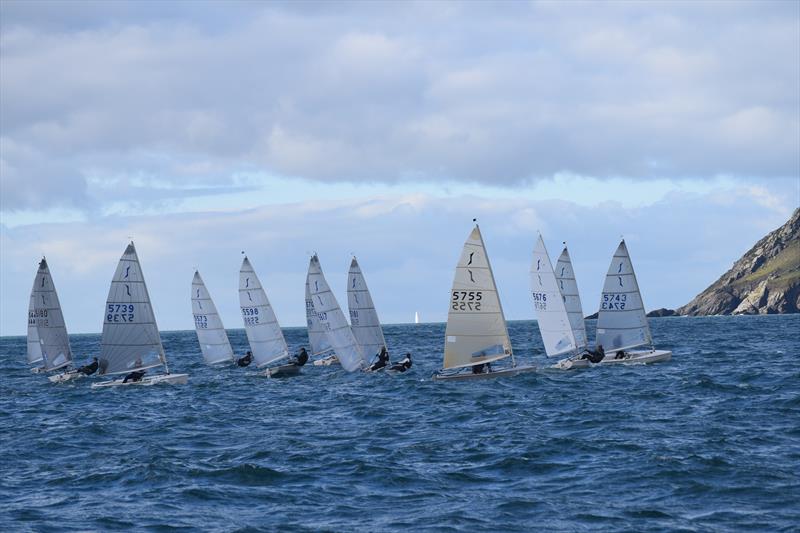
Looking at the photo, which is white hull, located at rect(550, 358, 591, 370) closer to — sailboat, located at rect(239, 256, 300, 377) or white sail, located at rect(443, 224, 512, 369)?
white sail, located at rect(443, 224, 512, 369)

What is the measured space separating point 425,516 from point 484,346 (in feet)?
96.9

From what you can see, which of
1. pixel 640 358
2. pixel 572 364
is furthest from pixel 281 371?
pixel 640 358

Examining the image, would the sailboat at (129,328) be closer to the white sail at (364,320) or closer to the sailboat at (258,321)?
the sailboat at (258,321)

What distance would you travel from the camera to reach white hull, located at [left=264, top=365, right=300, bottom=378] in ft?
208

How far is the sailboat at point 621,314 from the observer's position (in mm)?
60156

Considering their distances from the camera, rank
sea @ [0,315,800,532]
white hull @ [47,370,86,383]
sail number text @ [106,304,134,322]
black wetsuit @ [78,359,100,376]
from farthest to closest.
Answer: black wetsuit @ [78,359,100,376] < white hull @ [47,370,86,383] < sail number text @ [106,304,134,322] < sea @ [0,315,800,532]

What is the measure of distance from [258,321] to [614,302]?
22.7 m

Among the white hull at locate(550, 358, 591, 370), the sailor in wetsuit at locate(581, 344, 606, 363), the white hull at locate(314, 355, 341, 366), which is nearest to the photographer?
the white hull at locate(550, 358, 591, 370)

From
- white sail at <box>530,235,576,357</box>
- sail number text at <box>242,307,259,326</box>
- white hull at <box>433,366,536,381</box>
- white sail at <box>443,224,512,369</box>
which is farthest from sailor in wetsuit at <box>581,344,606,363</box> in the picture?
sail number text at <box>242,307,259,326</box>

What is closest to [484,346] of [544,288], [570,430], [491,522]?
[544,288]

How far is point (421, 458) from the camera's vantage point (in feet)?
98.8

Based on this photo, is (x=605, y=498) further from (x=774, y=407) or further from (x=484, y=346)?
(x=484, y=346)

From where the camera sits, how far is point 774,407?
3875cm

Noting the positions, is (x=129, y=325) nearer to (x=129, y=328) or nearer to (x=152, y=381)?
(x=129, y=328)
